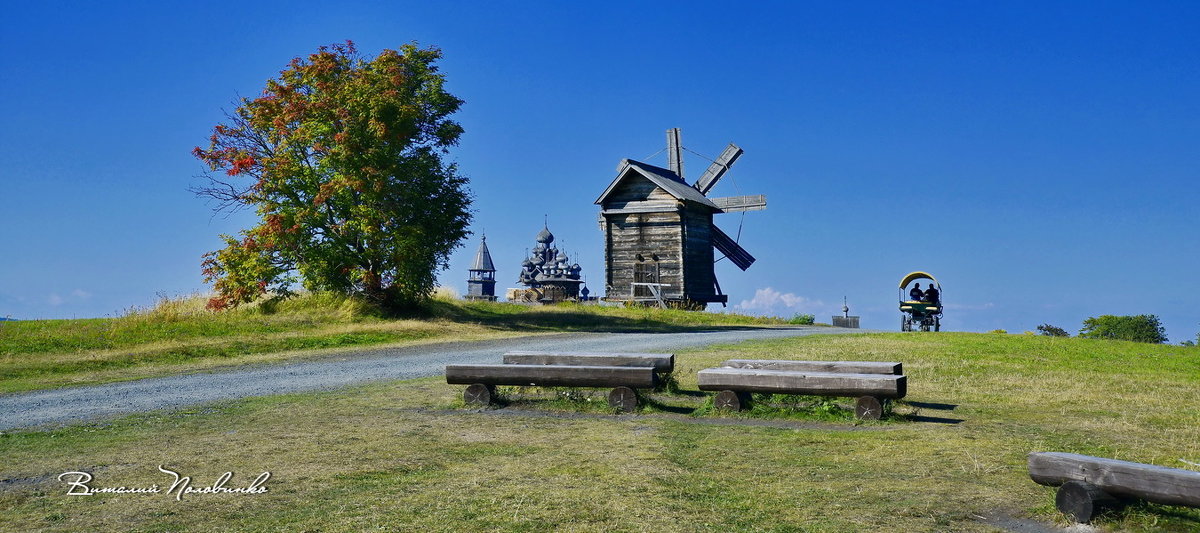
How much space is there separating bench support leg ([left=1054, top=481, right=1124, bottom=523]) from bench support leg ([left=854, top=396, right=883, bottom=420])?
4.38m

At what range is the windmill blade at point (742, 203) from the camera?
46.7 m

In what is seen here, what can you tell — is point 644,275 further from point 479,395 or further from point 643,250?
point 479,395

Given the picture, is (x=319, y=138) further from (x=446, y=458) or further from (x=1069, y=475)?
(x=1069, y=475)

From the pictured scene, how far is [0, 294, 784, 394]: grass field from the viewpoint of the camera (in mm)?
19258

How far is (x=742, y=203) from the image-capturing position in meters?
47.1

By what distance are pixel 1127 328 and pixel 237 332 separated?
102 feet

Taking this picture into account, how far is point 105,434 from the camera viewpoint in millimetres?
10398

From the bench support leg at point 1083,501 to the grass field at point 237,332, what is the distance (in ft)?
53.5

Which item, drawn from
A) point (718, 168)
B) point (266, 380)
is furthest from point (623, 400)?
point (718, 168)

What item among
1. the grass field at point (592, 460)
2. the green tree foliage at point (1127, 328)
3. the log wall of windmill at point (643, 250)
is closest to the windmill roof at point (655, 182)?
the log wall of windmill at point (643, 250)

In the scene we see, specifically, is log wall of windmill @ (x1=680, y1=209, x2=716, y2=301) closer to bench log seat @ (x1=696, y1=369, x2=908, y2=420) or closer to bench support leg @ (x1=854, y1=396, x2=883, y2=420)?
bench log seat @ (x1=696, y1=369, x2=908, y2=420)

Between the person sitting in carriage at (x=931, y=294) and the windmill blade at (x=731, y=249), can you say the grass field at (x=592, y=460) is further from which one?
the windmill blade at (x=731, y=249)

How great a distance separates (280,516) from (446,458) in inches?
88.5

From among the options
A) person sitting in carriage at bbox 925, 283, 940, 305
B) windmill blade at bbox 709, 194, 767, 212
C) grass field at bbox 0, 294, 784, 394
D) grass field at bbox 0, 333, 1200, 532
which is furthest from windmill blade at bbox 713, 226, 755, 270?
grass field at bbox 0, 333, 1200, 532
